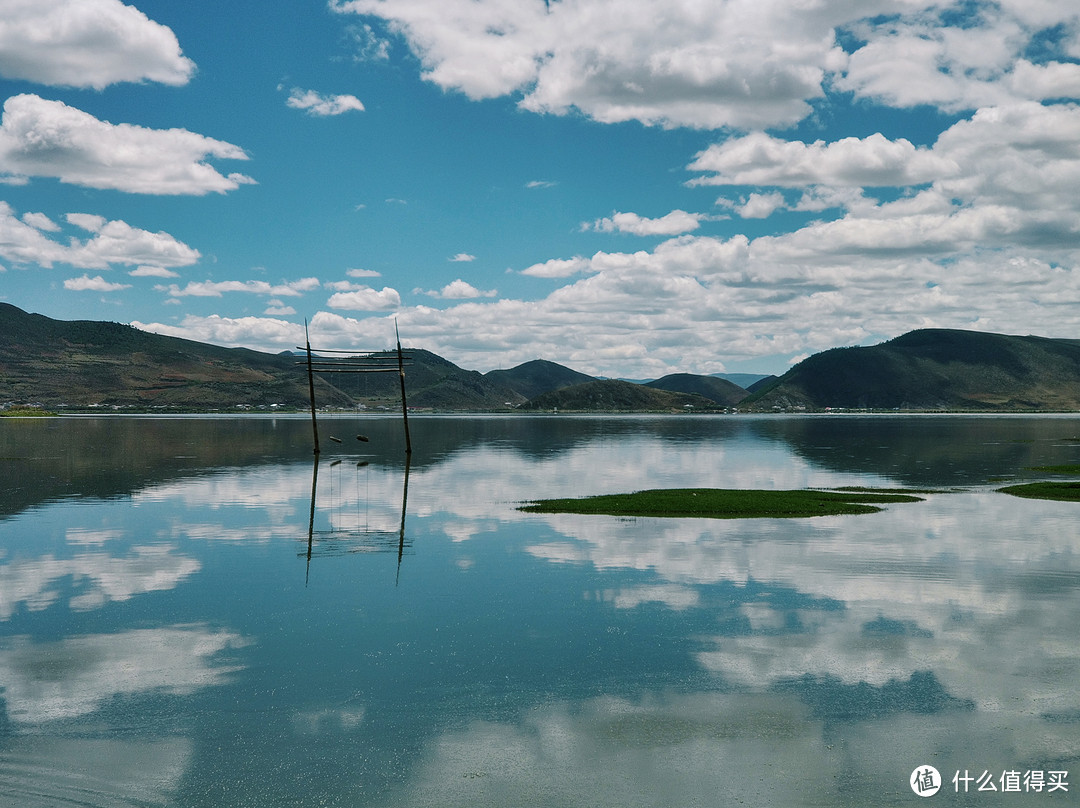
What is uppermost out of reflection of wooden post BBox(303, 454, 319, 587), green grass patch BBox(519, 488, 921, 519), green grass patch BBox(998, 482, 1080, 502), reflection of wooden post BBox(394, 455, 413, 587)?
green grass patch BBox(998, 482, 1080, 502)

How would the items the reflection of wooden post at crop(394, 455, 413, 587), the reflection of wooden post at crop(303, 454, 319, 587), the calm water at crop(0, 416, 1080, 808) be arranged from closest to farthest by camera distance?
the calm water at crop(0, 416, 1080, 808)
the reflection of wooden post at crop(303, 454, 319, 587)
the reflection of wooden post at crop(394, 455, 413, 587)

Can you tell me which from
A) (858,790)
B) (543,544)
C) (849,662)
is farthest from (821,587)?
(858,790)

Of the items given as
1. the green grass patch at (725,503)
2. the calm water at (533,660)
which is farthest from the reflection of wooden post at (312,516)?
the green grass patch at (725,503)

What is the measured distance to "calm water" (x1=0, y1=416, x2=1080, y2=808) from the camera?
1146 cm

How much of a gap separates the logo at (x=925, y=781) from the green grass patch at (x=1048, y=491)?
38690mm

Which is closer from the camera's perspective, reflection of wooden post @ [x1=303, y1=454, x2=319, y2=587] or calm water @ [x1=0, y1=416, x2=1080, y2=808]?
→ calm water @ [x1=0, y1=416, x2=1080, y2=808]

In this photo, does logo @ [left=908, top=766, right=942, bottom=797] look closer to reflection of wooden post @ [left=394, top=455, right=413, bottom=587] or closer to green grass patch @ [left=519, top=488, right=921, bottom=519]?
reflection of wooden post @ [left=394, top=455, right=413, bottom=587]

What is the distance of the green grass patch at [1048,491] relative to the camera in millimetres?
44906

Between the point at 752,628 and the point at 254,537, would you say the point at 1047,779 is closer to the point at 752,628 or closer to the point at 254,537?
the point at 752,628

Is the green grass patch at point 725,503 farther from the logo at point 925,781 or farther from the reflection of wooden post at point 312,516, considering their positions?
the logo at point 925,781

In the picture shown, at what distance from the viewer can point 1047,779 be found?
11.4m

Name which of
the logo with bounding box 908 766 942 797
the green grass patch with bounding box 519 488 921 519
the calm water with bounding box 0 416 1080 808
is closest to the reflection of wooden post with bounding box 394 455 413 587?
the calm water with bounding box 0 416 1080 808

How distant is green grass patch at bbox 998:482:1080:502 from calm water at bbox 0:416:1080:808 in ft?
34.4

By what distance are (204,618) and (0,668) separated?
173 inches
